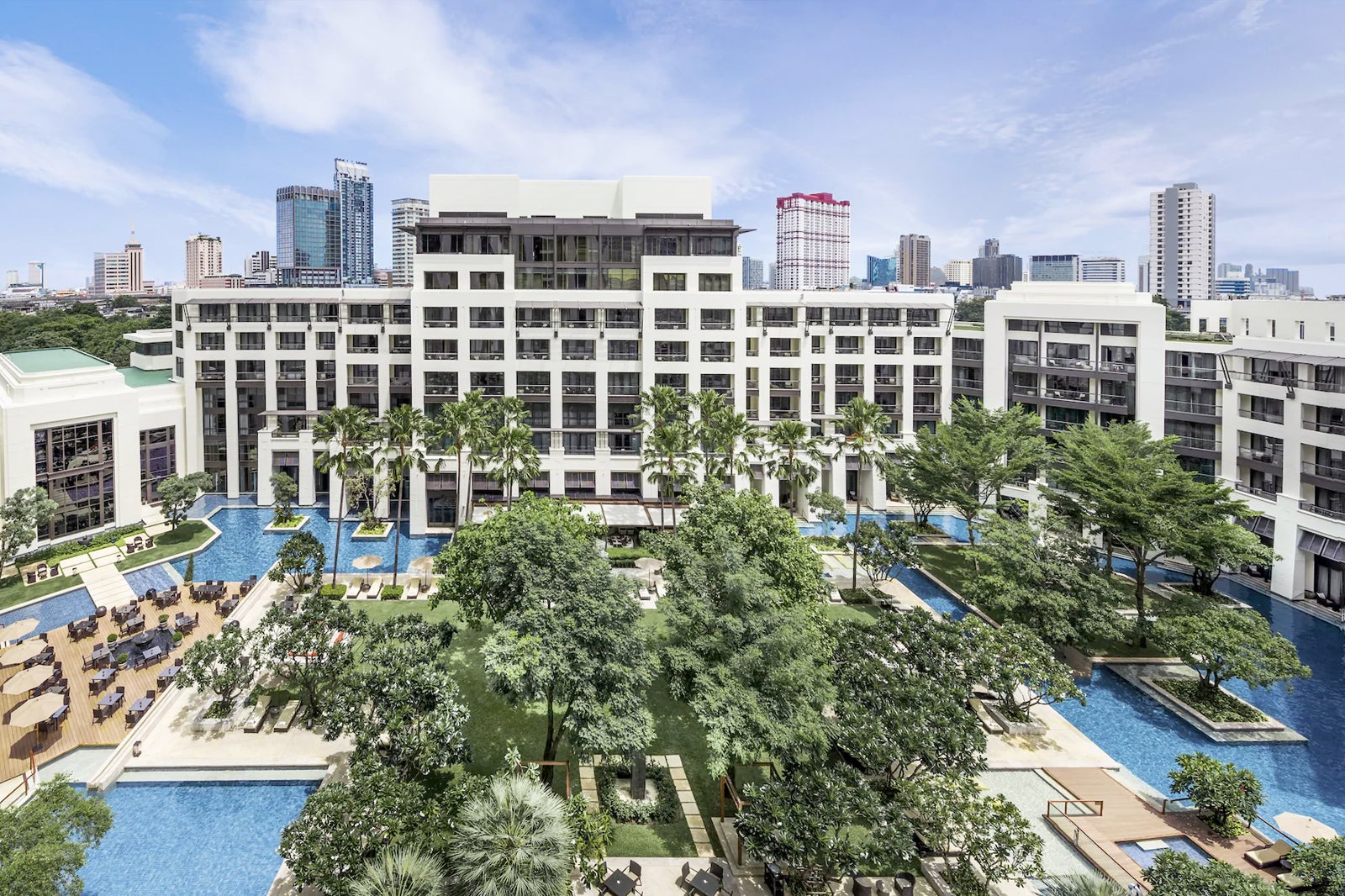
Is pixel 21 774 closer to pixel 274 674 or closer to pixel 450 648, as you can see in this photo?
pixel 274 674

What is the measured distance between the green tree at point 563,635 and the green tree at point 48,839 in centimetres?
1247

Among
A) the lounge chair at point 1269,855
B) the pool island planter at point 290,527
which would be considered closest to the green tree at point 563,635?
the lounge chair at point 1269,855

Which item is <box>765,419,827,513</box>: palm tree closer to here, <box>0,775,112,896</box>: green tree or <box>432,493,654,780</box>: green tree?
<box>432,493,654,780</box>: green tree

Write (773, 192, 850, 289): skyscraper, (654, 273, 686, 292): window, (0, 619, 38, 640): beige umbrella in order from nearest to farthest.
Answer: (0, 619, 38, 640): beige umbrella < (654, 273, 686, 292): window < (773, 192, 850, 289): skyscraper

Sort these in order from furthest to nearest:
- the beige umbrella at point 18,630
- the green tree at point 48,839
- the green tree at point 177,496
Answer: the green tree at point 177,496, the beige umbrella at point 18,630, the green tree at point 48,839

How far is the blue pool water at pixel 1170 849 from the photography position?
26.0 metres

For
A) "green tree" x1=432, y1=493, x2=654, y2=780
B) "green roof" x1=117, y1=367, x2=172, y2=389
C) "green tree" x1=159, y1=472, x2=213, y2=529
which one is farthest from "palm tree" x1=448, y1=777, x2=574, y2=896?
"green roof" x1=117, y1=367, x2=172, y2=389

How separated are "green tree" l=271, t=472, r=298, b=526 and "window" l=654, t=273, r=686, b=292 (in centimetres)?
3961

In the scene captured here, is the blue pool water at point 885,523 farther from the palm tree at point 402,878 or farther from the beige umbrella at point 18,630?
the beige umbrella at point 18,630

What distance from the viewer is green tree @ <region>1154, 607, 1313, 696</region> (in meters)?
33.8

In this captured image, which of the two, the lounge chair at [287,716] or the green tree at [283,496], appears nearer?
the lounge chair at [287,716]

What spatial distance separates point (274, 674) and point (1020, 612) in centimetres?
4045

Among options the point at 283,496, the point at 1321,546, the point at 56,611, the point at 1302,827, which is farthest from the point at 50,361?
the point at 1321,546

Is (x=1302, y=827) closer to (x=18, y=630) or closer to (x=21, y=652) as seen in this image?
(x=21, y=652)
